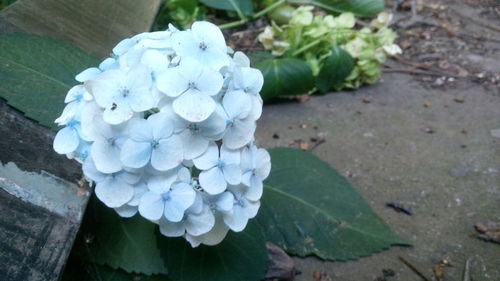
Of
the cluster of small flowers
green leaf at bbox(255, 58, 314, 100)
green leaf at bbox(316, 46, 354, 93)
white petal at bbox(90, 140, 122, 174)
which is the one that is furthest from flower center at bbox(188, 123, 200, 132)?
green leaf at bbox(316, 46, 354, 93)

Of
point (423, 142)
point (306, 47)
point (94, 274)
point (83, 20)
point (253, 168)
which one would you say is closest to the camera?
point (253, 168)

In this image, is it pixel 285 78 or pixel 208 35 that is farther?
pixel 285 78

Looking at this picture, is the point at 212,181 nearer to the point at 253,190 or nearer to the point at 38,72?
the point at 253,190

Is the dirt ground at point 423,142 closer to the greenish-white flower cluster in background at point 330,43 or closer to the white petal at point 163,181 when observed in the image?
the greenish-white flower cluster in background at point 330,43

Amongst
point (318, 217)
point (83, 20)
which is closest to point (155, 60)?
point (83, 20)

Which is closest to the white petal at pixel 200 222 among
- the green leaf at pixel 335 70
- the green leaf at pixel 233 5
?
the green leaf at pixel 335 70

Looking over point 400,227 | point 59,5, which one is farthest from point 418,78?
point 59,5
